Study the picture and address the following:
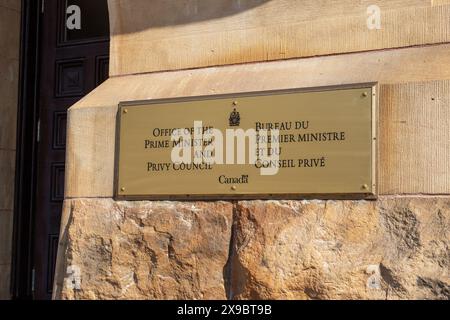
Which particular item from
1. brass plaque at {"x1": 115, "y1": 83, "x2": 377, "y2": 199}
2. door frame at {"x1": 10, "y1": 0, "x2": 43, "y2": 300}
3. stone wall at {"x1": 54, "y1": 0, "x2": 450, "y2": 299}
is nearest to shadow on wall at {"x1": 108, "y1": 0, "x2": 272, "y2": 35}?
stone wall at {"x1": 54, "y1": 0, "x2": 450, "y2": 299}

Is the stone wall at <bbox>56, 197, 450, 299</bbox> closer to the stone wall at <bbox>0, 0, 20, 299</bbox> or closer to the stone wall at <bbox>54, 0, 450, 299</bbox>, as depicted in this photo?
the stone wall at <bbox>54, 0, 450, 299</bbox>

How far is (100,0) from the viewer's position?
21.5ft

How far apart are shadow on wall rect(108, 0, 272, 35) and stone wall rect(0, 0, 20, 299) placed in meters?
1.82

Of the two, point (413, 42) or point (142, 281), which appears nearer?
point (413, 42)

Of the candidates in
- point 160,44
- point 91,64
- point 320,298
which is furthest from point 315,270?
point 91,64

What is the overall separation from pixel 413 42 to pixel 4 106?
3633 mm

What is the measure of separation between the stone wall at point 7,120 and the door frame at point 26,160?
0.04 m

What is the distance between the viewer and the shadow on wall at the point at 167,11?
4.86m

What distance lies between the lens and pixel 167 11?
5059mm

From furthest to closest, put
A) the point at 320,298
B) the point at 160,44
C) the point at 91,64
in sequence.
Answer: the point at 91,64, the point at 160,44, the point at 320,298

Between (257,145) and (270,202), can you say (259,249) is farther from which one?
(257,145)

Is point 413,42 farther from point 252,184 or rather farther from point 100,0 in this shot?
point 100,0

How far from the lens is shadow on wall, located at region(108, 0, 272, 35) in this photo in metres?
4.86

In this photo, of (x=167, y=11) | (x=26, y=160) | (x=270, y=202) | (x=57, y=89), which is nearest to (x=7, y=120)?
(x=26, y=160)
